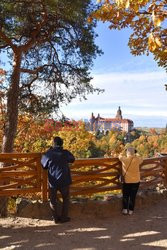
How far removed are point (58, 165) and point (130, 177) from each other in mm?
2004

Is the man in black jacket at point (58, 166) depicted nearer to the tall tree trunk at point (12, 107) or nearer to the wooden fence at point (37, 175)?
the wooden fence at point (37, 175)

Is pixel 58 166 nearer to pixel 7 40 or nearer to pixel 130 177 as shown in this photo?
pixel 130 177

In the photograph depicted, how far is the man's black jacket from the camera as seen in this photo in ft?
24.0

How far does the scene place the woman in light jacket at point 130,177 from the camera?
8.31 metres

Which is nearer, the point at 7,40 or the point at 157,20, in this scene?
the point at 157,20

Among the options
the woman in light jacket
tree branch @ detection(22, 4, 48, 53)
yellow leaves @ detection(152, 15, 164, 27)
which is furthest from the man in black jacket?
tree branch @ detection(22, 4, 48, 53)

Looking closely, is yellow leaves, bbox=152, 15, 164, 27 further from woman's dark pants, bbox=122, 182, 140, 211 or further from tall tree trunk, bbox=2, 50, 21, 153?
tall tree trunk, bbox=2, 50, 21, 153

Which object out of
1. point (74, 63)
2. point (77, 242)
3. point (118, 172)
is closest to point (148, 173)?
point (118, 172)

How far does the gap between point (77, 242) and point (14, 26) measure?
727cm

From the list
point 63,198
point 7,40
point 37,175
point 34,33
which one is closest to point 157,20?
point 63,198

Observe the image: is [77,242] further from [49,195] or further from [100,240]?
[49,195]

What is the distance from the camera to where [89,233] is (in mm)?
7199

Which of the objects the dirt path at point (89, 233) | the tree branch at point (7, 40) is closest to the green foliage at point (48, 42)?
the tree branch at point (7, 40)

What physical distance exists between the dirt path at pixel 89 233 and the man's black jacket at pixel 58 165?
1.04m
